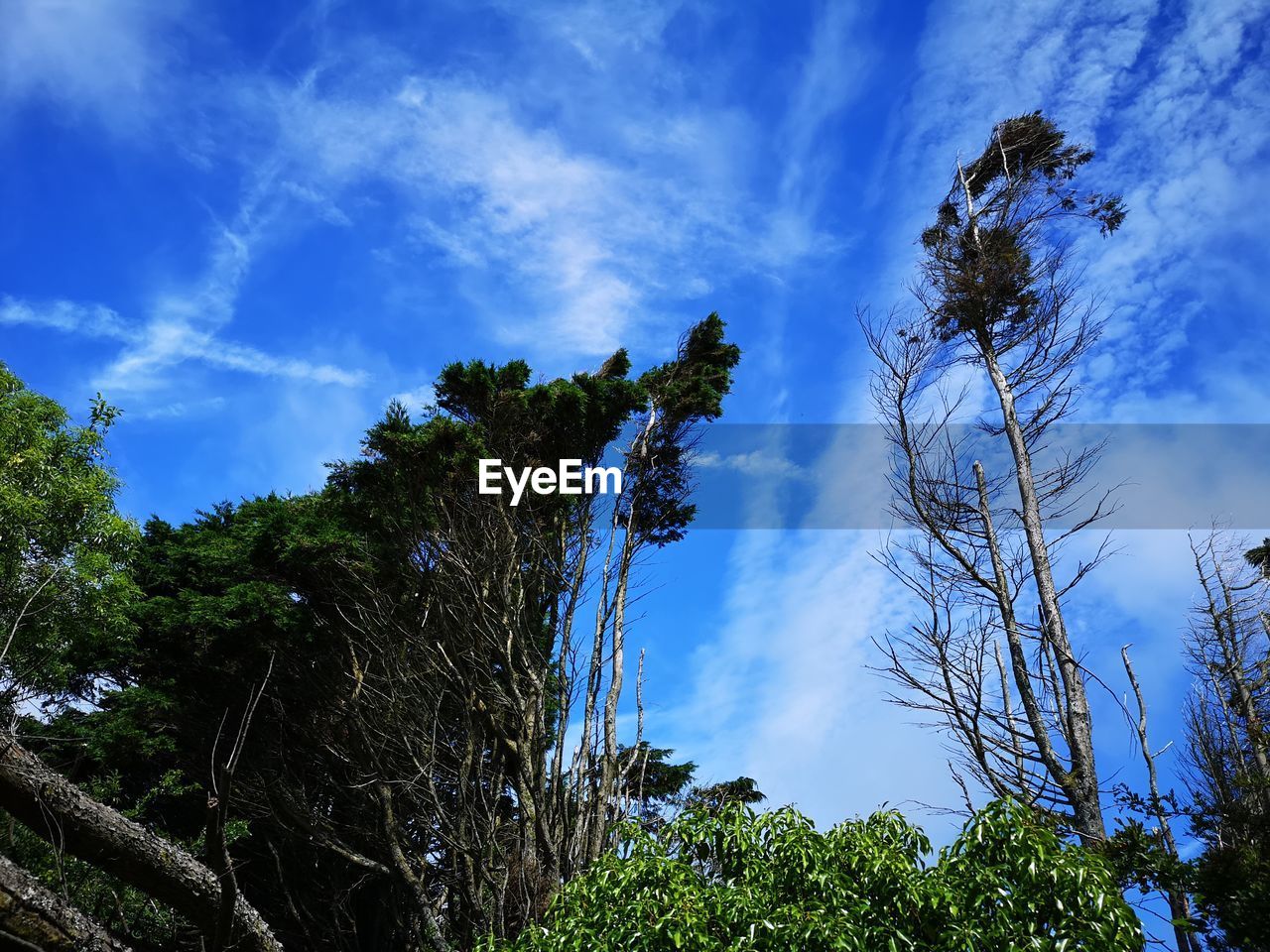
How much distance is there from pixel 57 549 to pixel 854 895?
1041 centimetres

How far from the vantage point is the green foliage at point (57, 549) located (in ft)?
32.7

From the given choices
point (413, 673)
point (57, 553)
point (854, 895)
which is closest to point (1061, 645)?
point (854, 895)

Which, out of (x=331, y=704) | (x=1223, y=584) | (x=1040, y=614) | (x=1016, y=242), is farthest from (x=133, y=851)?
(x=1223, y=584)

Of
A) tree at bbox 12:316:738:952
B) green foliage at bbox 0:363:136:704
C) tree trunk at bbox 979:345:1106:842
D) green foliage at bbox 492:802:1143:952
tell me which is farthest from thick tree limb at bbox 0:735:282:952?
green foliage at bbox 0:363:136:704

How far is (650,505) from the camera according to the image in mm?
9641

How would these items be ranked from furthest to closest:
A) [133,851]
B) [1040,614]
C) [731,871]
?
[1040,614]
[731,871]
[133,851]

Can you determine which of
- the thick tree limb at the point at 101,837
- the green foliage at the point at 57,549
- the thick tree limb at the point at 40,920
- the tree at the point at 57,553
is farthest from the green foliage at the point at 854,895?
the green foliage at the point at 57,549

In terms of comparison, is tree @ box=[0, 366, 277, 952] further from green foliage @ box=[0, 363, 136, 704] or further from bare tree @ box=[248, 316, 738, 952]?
bare tree @ box=[248, 316, 738, 952]

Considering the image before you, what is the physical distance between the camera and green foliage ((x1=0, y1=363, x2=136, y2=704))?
9961 mm

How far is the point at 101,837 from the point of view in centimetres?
315

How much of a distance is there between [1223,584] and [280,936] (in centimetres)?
1373

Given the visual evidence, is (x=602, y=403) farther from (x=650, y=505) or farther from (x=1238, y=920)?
(x=1238, y=920)

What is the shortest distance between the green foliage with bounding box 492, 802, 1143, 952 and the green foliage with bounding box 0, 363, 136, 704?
7.84m

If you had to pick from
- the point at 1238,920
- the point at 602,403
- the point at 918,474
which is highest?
the point at 602,403
